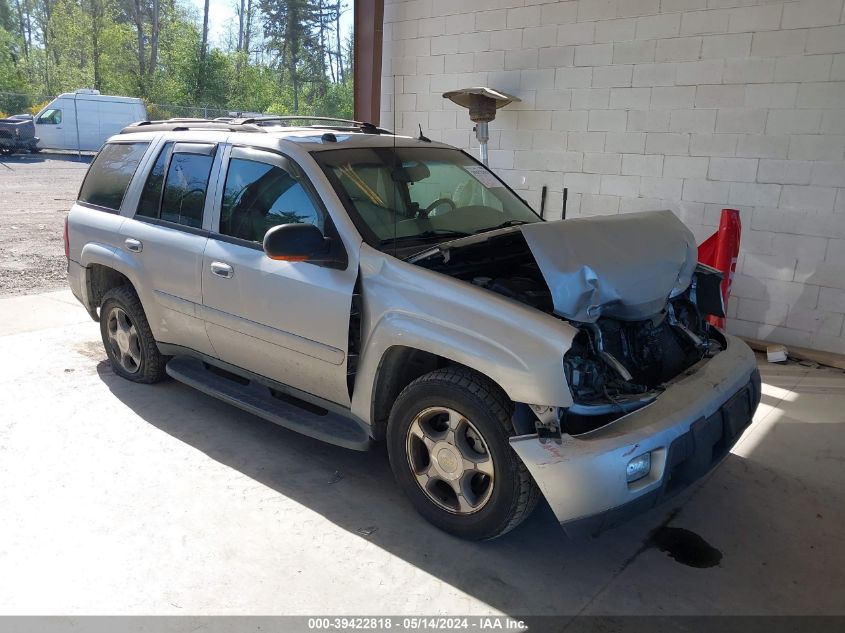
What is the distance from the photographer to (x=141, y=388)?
5004 mm

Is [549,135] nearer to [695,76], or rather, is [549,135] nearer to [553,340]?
[695,76]

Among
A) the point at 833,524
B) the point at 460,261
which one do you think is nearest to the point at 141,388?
the point at 460,261

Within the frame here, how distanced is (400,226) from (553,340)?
129cm

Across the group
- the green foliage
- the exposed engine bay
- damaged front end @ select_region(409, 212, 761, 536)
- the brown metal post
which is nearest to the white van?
the green foliage

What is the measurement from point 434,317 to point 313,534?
121 cm

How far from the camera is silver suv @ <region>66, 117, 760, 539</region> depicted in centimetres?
282

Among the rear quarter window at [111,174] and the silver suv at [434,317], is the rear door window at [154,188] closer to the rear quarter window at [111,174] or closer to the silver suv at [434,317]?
the silver suv at [434,317]

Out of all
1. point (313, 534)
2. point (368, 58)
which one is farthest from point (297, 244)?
point (368, 58)

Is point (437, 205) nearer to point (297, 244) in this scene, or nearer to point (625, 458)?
point (297, 244)

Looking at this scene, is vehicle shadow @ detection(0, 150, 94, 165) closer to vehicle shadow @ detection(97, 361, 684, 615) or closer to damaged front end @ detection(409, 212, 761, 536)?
vehicle shadow @ detection(97, 361, 684, 615)

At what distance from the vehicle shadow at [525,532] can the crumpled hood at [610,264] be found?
3.67ft

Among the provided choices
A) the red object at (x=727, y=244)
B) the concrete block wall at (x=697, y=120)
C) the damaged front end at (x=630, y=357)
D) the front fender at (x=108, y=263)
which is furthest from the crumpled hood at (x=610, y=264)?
the concrete block wall at (x=697, y=120)

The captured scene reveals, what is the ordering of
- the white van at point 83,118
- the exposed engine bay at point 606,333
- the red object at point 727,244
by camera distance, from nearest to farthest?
the exposed engine bay at point 606,333 → the red object at point 727,244 → the white van at point 83,118

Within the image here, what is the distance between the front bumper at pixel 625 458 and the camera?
2.67 m
